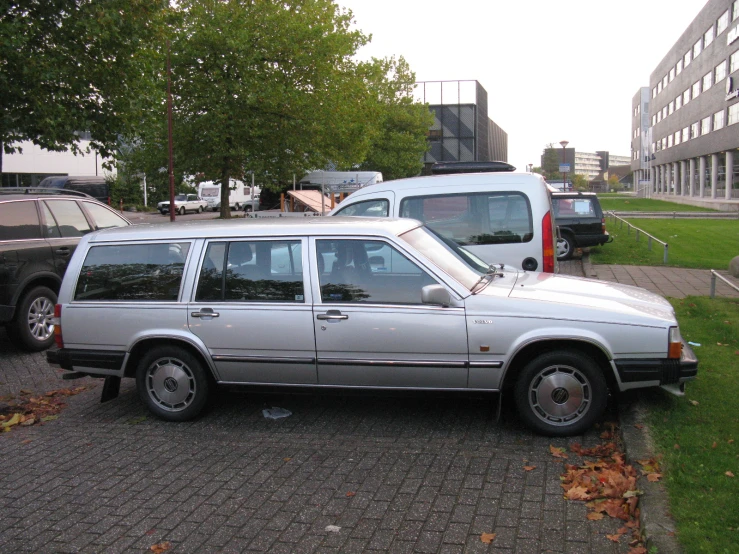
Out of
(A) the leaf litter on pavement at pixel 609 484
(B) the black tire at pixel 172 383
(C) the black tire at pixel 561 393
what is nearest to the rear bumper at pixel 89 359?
(B) the black tire at pixel 172 383

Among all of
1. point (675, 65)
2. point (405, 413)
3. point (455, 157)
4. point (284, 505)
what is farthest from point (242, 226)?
point (675, 65)

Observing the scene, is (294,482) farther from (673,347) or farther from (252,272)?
(673,347)

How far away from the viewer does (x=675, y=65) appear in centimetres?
7075

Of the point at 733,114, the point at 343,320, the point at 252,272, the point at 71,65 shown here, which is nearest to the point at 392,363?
the point at 343,320

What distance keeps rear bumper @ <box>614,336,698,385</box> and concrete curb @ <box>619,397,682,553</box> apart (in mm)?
372

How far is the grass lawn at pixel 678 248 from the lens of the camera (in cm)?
1708

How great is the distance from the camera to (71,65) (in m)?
14.6

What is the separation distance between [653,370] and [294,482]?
8.67 feet

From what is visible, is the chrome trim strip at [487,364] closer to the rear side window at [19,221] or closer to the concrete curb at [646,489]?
the concrete curb at [646,489]

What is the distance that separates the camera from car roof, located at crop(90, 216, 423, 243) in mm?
5754

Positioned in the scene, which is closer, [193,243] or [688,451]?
[688,451]

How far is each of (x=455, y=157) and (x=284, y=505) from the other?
230 ft

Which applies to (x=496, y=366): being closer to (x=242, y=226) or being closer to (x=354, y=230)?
(x=354, y=230)

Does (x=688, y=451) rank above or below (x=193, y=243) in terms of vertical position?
below
